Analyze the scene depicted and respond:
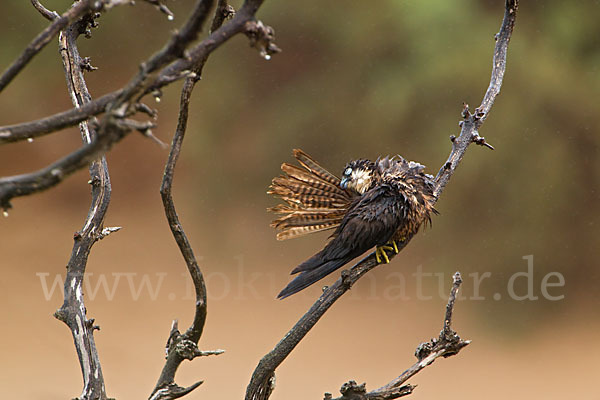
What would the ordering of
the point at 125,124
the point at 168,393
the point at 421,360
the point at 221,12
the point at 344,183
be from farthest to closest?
the point at 344,183, the point at 421,360, the point at 168,393, the point at 221,12, the point at 125,124

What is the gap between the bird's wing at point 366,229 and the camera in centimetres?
173

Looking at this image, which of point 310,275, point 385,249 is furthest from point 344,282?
point 385,249

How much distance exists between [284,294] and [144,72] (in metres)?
0.87

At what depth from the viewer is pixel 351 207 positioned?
1863 millimetres

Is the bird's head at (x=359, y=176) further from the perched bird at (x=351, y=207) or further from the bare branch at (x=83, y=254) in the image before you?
the bare branch at (x=83, y=254)

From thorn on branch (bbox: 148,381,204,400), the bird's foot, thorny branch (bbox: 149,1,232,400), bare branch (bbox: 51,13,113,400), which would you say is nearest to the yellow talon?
the bird's foot

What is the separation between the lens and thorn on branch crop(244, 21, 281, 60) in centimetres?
102

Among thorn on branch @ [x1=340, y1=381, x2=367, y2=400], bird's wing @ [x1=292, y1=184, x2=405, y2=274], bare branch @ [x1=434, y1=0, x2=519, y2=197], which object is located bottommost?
thorn on branch @ [x1=340, y1=381, x2=367, y2=400]

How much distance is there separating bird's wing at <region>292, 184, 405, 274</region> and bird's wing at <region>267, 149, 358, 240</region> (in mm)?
155

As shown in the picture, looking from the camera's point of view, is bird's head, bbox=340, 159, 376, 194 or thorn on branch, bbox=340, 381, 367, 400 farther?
bird's head, bbox=340, 159, 376, 194

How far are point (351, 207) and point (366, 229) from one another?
0.15 m

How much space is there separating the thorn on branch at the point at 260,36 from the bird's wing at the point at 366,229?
2.57 ft

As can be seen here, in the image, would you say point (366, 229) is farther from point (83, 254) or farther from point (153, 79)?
point (153, 79)

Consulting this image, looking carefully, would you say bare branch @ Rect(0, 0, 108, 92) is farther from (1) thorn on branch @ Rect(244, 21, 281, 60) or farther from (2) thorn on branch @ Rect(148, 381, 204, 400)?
(2) thorn on branch @ Rect(148, 381, 204, 400)
